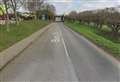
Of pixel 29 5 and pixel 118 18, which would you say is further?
pixel 29 5

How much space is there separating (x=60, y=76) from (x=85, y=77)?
87cm

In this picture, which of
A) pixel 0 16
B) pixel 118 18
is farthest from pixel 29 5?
pixel 118 18

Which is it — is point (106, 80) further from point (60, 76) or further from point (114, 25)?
point (114, 25)

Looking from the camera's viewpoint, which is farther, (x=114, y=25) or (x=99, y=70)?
(x=114, y=25)

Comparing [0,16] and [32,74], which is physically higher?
[32,74]

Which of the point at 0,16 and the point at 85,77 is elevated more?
the point at 85,77

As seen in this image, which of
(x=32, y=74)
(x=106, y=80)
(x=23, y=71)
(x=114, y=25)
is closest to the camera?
(x=106, y=80)

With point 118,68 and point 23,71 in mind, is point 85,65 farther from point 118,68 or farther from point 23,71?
point 23,71

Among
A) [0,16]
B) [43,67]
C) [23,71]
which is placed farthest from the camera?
[0,16]

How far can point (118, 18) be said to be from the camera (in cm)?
5312

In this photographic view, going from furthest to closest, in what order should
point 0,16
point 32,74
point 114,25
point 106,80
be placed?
point 0,16
point 114,25
point 32,74
point 106,80

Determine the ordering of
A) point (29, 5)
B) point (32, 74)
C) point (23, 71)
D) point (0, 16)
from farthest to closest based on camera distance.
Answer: point (29, 5) < point (0, 16) < point (23, 71) < point (32, 74)

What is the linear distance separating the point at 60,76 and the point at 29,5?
80001 mm

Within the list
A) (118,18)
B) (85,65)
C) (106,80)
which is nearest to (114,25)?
(118,18)
